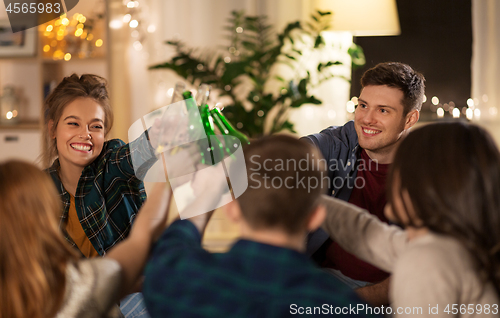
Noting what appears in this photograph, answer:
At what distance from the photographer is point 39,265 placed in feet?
2.20

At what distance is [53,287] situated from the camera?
68 centimetres

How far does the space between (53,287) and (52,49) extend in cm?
297

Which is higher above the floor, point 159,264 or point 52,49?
point 52,49

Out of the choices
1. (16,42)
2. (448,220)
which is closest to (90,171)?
(448,220)

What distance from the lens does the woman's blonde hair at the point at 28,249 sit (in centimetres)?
66

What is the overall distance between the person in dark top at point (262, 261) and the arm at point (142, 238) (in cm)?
7

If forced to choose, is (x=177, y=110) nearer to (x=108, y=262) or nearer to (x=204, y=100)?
(x=204, y=100)

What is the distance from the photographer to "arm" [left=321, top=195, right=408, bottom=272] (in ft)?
2.84

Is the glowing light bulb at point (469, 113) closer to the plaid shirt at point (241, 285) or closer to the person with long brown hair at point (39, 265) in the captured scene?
the plaid shirt at point (241, 285)

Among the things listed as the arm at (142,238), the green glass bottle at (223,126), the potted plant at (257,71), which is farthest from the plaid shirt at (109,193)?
the potted plant at (257,71)

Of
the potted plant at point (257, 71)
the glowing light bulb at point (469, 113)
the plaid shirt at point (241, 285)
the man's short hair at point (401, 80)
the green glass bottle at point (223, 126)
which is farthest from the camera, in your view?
the glowing light bulb at point (469, 113)

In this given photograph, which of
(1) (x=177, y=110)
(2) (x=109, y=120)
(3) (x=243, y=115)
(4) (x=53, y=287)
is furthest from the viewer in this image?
(3) (x=243, y=115)

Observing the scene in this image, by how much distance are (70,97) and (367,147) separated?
2.88ft

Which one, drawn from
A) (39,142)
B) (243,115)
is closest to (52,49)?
(39,142)
